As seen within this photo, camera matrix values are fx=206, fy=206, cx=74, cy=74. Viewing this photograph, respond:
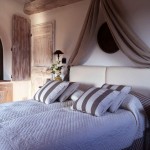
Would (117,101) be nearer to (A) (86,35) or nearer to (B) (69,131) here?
(B) (69,131)

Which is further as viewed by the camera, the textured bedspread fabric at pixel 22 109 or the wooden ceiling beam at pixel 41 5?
the wooden ceiling beam at pixel 41 5

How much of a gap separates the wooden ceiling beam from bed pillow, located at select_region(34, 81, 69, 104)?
1.80m

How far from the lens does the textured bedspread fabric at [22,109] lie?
7.57 feet

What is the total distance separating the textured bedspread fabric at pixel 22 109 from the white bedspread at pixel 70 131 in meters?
0.22

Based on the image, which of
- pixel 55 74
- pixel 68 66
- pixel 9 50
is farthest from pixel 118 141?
pixel 9 50

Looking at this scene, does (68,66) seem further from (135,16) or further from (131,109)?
(131,109)

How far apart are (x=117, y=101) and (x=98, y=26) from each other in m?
1.58

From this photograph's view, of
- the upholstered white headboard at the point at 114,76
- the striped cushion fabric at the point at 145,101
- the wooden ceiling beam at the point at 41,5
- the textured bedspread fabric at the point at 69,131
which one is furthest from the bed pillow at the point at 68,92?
the wooden ceiling beam at the point at 41,5

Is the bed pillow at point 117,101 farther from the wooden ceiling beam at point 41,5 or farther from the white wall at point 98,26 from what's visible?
the wooden ceiling beam at point 41,5

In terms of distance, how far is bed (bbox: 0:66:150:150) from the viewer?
165 cm

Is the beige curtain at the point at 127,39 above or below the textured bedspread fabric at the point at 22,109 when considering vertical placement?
above

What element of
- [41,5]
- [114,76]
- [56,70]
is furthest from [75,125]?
[41,5]

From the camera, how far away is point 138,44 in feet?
9.30

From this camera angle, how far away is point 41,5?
4.41m
